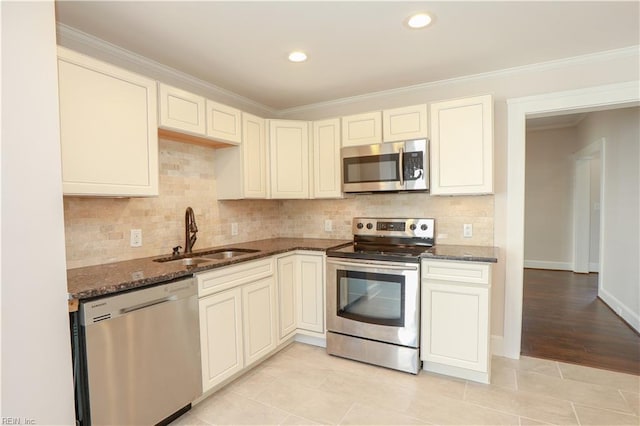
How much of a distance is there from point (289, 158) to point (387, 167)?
3.25 feet

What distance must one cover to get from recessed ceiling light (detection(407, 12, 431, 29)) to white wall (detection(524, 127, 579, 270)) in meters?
5.36

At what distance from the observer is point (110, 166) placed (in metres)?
1.85

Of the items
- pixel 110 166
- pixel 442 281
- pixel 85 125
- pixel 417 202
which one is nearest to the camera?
pixel 85 125

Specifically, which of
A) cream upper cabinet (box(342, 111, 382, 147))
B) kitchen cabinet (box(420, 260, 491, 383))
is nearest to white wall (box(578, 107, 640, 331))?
kitchen cabinet (box(420, 260, 491, 383))

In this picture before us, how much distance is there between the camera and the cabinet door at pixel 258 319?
2.39 metres

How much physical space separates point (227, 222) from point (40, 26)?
211cm

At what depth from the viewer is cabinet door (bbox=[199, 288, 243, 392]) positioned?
206 cm

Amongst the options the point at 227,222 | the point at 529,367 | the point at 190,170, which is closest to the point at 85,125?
the point at 190,170

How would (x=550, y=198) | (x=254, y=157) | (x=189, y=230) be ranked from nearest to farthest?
(x=189, y=230)
(x=254, y=157)
(x=550, y=198)

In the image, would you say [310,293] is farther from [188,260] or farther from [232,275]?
[188,260]

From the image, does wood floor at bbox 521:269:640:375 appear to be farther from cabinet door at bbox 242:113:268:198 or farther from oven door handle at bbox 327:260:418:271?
cabinet door at bbox 242:113:268:198

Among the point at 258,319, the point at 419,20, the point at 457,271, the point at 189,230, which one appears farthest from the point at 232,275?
the point at 419,20

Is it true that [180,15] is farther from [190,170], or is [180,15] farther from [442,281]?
[442,281]

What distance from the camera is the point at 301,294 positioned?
2938mm
